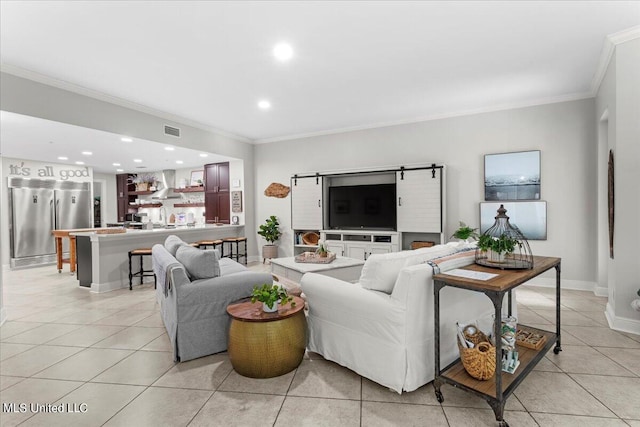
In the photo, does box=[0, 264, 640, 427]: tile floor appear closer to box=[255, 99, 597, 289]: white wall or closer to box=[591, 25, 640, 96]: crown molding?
box=[255, 99, 597, 289]: white wall

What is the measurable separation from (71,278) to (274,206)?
3946 millimetres

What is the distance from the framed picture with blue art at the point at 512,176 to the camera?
478 cm

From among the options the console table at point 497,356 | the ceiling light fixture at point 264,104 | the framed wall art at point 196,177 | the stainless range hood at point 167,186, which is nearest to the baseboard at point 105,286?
the ceiling light fixture at point 264,104

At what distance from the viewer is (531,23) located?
2.88 metres

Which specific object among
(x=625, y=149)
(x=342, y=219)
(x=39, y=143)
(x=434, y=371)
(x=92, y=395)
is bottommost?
(x=92, y=395)

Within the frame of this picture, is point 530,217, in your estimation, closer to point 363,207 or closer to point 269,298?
point 363,207

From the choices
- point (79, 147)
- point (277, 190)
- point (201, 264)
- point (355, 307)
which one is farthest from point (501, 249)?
point (79, 147)

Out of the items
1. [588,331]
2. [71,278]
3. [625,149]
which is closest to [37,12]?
[71,278]

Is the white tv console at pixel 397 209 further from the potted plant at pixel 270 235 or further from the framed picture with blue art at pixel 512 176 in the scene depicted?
the framed picture with blue art at pixel 512 176

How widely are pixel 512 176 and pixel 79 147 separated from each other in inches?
291

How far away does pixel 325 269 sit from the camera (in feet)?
13.0

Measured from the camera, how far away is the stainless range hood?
8.88 meters

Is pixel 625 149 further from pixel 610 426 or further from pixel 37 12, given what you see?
pixel 37 12

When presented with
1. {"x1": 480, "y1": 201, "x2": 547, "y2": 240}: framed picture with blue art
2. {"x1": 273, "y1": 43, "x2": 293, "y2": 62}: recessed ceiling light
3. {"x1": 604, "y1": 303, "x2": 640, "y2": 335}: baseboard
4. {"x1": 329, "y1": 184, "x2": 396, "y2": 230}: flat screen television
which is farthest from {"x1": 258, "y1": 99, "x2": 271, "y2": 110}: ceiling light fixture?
→ {"x1": 604, "y1": 303, "x2": 640, "y2": 335}: baseboard
